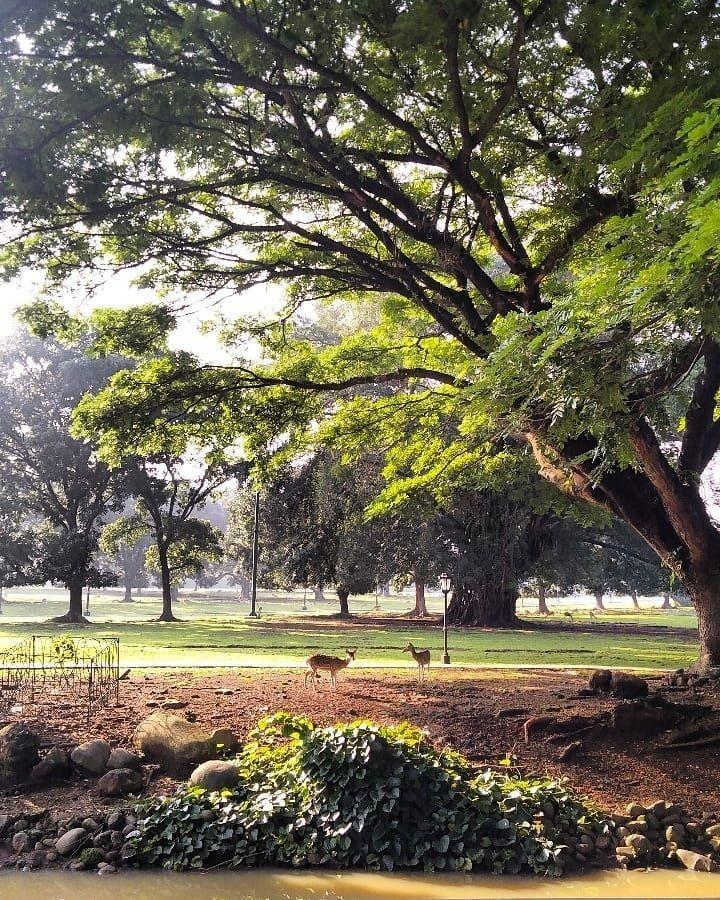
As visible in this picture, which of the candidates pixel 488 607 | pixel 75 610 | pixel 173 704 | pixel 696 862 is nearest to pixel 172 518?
pixel 75 610

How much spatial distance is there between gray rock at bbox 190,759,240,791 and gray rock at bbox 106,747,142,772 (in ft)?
2.24

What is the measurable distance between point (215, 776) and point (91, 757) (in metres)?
1.41

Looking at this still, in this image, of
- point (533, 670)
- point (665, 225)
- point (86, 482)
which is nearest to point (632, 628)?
point (533, 670)

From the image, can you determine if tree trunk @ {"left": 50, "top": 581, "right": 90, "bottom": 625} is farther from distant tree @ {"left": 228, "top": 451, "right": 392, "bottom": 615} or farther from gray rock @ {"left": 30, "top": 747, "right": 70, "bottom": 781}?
gray rock @ {"left": 30, "top": 747, "right": 70, "bottom": 781}

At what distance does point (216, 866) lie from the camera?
5.74 m

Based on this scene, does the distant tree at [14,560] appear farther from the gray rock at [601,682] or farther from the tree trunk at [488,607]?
the gray rock at [601,682]

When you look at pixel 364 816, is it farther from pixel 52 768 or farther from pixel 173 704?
pixel 173 704

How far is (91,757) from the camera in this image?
722cm

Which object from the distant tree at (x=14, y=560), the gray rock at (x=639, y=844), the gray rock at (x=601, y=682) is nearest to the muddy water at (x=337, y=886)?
the gray rock at (x=639, y=844)

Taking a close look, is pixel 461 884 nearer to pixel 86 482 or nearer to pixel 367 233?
pixel 367 233

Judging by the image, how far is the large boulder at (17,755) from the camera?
23.5ft

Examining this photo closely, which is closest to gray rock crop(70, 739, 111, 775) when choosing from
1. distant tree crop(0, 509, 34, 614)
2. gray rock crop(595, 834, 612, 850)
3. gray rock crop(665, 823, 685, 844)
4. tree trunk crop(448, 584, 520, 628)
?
gray rock crop(595, 834, 612, 850)

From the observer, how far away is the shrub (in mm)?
5742

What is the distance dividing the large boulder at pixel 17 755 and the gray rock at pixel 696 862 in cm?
574
